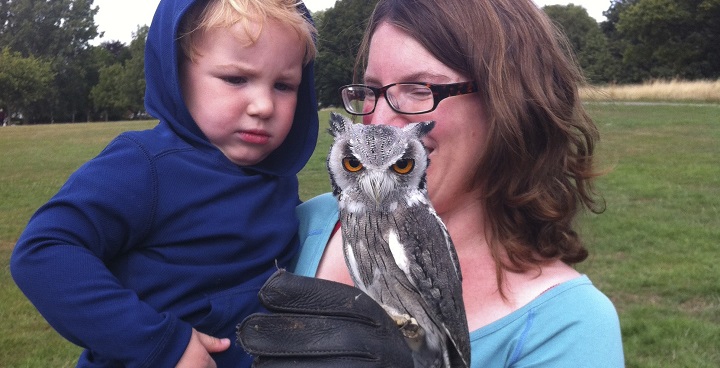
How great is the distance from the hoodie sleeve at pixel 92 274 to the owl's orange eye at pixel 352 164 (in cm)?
56

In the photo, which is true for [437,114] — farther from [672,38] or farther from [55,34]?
[672,38]

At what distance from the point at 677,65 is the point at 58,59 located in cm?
3292

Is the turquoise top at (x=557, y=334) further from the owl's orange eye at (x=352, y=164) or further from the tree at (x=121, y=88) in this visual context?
the tree at (x=121, y=88)

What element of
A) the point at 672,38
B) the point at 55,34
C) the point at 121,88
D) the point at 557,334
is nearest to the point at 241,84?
the point at 557,334

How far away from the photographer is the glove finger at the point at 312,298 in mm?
1498

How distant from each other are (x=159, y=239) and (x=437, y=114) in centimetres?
85

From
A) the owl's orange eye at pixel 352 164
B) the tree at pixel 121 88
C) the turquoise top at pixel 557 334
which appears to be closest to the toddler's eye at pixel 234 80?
the owl's orange eye at pixel 352 164

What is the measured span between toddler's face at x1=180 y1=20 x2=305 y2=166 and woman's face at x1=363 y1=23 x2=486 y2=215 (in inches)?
11.0

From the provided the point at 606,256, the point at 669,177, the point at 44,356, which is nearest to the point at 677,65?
the point at 669,177

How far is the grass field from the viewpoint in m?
4.79

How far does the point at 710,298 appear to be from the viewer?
5500 mm

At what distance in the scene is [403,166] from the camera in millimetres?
1681

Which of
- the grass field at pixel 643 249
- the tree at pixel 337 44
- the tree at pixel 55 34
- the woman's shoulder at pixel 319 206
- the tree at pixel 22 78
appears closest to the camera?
the woman's shoulder at pixel 319 206

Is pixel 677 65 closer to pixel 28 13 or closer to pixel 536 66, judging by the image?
pixel 28 13
